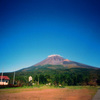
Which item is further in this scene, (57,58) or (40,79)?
(57,58)

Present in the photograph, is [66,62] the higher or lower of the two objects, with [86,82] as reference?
higher

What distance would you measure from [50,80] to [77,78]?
12.8 m

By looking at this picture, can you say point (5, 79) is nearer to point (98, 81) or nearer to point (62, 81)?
point (62, 81)

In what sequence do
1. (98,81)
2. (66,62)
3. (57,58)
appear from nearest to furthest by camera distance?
(98,81) < (66,62) < (57,58)

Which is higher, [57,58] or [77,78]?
[57,58]

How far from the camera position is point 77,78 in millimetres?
58562

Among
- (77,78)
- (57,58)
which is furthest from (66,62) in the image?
(77,78)

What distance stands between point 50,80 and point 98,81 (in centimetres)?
2076

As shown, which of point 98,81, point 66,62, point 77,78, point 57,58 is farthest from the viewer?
point 57,58

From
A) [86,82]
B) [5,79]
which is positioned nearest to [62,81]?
[86,82]

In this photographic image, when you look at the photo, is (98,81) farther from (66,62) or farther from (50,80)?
(66,62)

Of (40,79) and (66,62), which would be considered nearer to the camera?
(40,79)

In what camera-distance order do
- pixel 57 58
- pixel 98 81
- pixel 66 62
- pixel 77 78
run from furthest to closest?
pixel 57 58, pixel 66 62, pixel 77 78, pixel 98 81

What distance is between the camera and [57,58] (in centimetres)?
18700
